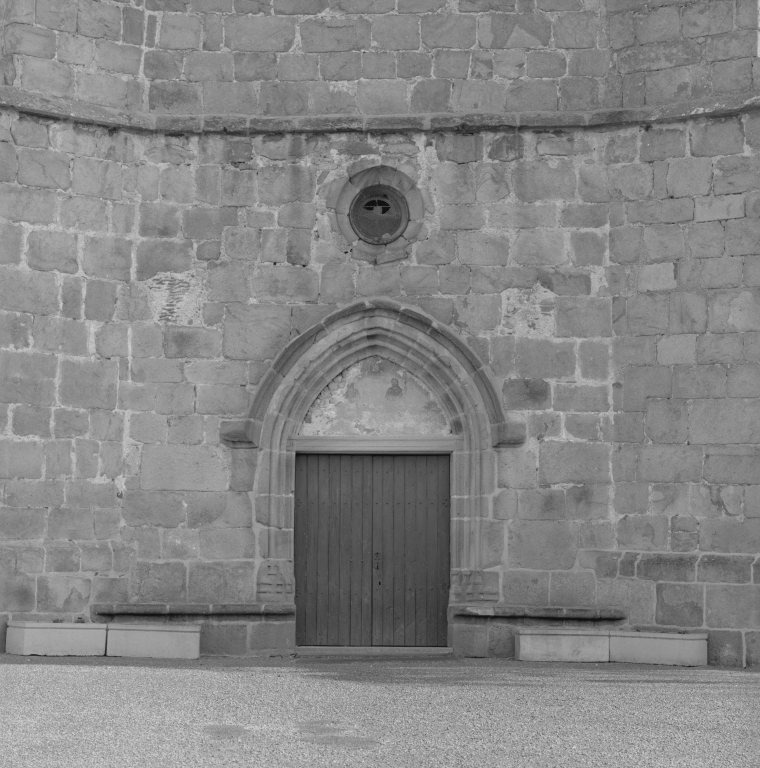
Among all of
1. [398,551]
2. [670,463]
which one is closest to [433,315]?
[398,551]

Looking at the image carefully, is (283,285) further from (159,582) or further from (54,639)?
(54,639)

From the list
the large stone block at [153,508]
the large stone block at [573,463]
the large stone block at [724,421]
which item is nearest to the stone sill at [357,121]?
the large stone block at [724,421]

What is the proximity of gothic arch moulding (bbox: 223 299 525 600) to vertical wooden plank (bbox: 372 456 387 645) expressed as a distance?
0.63 metres

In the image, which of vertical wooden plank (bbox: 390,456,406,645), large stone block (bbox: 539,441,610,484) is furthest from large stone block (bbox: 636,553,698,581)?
vertical wooden plank (bbox: 390,456,406,645)

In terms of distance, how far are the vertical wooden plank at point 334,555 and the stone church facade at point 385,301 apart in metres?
0.06

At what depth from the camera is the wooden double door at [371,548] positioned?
1060 centimetres

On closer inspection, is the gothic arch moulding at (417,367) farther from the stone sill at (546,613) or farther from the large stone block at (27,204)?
the large stone block at (27,204)

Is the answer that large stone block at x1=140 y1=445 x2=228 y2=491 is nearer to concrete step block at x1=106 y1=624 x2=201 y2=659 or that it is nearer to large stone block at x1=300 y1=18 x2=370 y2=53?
concrete step block at x1=106 y1=624 x2=201 y2=659

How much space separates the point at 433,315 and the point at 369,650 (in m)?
2.74

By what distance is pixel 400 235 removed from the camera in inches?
419

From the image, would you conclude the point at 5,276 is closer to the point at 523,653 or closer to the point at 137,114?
the point at 137,114

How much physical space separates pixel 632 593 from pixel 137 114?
5.46 m

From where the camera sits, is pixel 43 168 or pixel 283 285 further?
pixel 283 285

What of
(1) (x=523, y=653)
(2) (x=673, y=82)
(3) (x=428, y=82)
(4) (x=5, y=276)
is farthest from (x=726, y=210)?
(4) (x=5, y=276)
